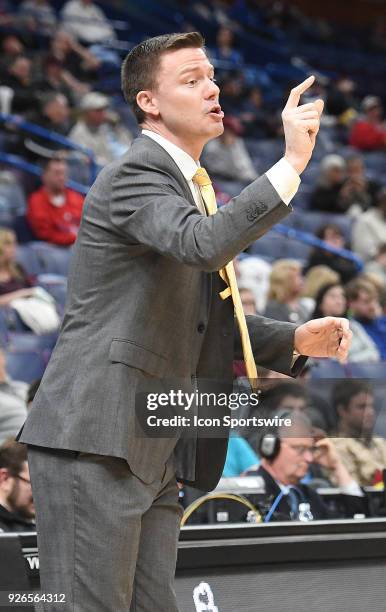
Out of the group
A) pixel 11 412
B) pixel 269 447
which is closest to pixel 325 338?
pixel 269 447

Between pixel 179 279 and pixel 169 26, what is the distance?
1052 cm

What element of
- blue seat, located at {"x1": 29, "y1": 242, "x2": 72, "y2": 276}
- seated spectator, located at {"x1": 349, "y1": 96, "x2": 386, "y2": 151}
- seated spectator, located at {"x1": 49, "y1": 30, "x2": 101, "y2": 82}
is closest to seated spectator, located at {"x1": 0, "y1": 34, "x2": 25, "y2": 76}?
seated spectator, located at {"x1": 49, "y1": 30, "x2": 101, "y2": 82}

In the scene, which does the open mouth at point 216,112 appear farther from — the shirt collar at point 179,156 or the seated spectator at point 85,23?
the seated spectator at point 85,23

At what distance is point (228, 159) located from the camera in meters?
8.85

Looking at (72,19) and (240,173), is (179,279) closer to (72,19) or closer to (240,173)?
(240,173)

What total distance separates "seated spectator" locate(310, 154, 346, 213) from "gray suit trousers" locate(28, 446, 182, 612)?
6999 mm

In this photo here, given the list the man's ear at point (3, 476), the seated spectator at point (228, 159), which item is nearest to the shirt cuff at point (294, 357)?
the man's ear at point (3, 476)

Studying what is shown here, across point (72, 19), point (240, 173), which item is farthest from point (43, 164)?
point (72, 19)

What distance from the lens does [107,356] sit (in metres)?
1.86

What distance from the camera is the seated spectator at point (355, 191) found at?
28.5 feet

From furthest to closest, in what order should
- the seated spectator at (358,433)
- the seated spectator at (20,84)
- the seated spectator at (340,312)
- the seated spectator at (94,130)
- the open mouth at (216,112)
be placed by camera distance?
the seated spectator at (94,130) < the seated spectator at (20,84) < the seated spectator at (340,312) < the seated spectator at (358,433) < the open mouth at (216,112)

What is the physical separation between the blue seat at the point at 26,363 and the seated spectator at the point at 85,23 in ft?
19.8

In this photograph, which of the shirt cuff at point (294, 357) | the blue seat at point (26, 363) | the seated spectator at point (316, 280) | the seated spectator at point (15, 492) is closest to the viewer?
the shirt cuff at point (294, 357)

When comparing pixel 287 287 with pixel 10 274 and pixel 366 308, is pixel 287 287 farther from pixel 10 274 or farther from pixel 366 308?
pixel 10 274
